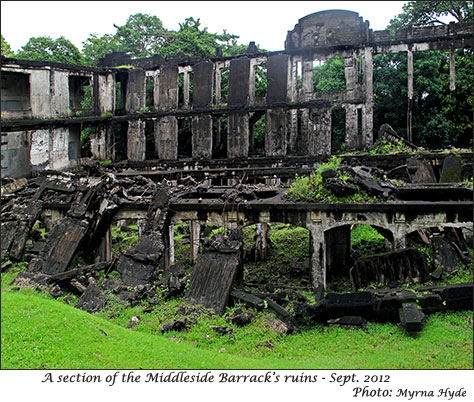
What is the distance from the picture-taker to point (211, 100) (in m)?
29.3

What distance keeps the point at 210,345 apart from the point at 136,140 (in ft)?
74.7

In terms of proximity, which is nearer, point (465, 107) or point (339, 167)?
point (339, 167)

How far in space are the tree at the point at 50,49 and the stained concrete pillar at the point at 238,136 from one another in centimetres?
1486

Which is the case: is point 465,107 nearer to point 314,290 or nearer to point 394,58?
point 394,58

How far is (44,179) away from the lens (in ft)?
59.4

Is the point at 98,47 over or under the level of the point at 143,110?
over

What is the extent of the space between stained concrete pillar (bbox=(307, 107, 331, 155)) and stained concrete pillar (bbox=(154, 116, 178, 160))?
30.2 ft

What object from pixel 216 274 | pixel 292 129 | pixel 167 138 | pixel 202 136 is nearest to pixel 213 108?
pixel 202 136

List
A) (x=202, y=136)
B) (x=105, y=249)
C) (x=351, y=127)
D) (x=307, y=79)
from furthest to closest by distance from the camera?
(x=202, y=136) < (x=307, y=79) < (x=351, y=127) < (x=105, y=249)

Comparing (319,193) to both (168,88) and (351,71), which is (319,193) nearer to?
(351,71)

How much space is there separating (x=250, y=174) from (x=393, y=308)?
15337mm
